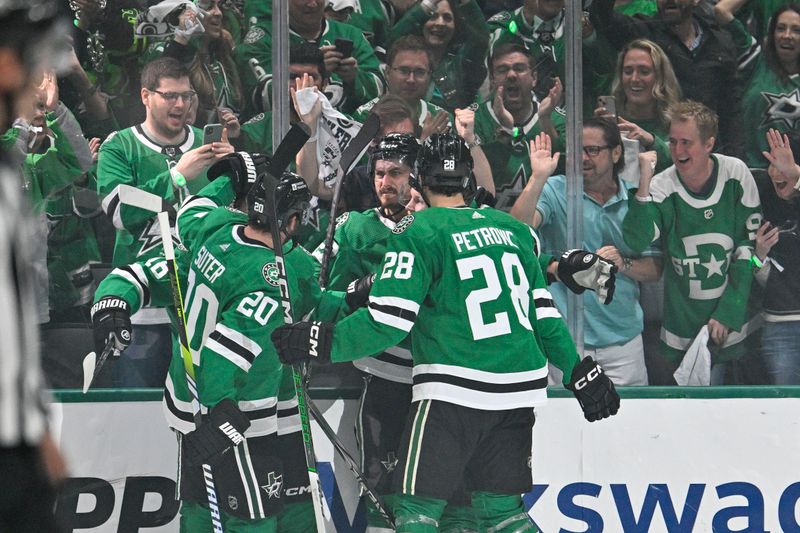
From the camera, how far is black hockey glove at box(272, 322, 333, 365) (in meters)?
3.63

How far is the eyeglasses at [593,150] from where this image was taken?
4.41 meters

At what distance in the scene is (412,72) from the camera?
14.5 feet

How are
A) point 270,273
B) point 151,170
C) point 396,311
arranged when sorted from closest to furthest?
point 396,311 < point 270,273 < point 151,170

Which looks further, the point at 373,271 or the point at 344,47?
the point at 344,47

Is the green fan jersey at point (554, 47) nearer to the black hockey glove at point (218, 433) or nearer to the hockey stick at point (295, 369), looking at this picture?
the hockey stick at point (295, 369)

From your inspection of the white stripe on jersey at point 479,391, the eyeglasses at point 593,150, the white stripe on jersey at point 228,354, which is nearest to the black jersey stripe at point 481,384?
the white stripe on jersey at point 479,391

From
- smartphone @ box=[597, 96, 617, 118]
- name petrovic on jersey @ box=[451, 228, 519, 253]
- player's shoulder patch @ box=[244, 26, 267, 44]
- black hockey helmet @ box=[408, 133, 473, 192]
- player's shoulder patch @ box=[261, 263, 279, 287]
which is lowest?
player's shoulder patch @ box=[261, 263, 279, 287]

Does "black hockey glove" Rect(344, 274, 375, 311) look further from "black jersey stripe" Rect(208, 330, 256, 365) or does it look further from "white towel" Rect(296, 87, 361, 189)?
"white towel" Rect(296, 87, 361, 189)

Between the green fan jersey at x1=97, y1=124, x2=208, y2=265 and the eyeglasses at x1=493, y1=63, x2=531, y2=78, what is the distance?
1063 millimetres

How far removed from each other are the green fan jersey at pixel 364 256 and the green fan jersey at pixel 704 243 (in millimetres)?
898

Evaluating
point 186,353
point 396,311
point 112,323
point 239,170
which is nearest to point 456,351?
point 396,311

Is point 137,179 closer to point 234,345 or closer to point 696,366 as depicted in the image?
point 234,345

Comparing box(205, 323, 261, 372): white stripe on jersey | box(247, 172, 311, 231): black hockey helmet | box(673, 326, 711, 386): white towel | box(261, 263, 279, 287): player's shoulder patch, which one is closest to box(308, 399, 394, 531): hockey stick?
box(205, 323, 261, 372): white stripe on jersey

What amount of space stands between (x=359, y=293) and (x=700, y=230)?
130 cm
